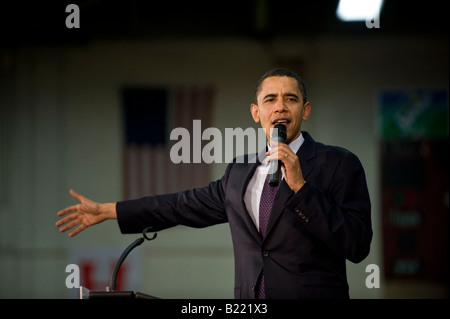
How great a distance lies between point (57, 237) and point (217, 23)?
10.7ft

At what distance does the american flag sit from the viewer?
719 cm

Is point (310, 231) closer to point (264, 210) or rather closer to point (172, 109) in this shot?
point (264, 210)

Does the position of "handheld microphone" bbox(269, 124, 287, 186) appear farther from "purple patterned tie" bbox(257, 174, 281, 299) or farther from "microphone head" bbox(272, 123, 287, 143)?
"purple patterned tie" bbox(257, 174, 281, 299)

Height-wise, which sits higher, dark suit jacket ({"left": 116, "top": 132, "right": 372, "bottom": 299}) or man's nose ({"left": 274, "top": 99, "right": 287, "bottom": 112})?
man's nose ({"left": 274, "top": 99, "right": 287, "bottom": 112})

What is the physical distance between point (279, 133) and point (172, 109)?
204 inches

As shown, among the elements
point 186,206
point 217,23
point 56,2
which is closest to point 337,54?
point 217,23

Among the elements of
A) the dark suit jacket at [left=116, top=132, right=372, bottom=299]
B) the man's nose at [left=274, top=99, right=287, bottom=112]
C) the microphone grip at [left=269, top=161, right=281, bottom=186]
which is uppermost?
the man's nose at [left=274, top=99, right=287, bottom=112]

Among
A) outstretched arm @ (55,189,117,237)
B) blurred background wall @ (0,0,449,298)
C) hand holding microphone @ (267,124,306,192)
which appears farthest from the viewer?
blurred background wall @ (0,0,449,298)

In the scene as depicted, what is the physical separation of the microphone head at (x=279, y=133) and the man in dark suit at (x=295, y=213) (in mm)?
35

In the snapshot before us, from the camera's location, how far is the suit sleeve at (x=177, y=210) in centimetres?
253

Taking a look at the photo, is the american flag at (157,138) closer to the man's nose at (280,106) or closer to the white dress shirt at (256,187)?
the white dress shirt at (256,187)

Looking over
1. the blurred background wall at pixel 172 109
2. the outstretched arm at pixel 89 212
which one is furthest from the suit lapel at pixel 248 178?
the blurred background wall at pixel 172 109

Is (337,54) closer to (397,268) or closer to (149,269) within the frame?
(397,268)

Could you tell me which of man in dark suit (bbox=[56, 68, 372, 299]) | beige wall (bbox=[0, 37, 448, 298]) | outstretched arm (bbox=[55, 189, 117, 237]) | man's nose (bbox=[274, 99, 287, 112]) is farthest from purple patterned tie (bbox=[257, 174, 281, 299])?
beige wall (bbox=[0, 37, 448, 298])
